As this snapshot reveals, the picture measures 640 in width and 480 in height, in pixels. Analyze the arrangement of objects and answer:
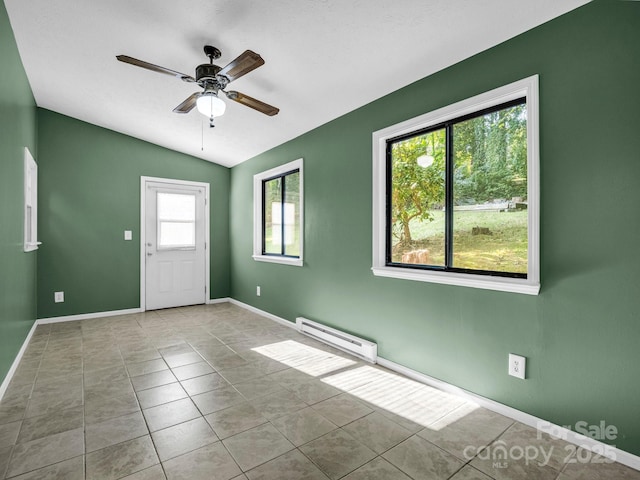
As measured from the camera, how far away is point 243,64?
208cm

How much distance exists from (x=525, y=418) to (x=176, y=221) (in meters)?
5.03

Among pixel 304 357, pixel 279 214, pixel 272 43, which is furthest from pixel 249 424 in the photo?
pixel 279 214

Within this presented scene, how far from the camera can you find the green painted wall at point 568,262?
1.66 meters

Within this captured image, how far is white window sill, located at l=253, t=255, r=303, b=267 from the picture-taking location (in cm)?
405

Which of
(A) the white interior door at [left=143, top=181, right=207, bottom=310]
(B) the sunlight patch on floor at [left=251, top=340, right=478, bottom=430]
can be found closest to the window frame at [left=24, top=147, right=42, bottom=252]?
(A) the white interior door at [left=143, top=181, right=207, bottom=310]

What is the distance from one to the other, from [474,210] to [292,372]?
195 centimetres

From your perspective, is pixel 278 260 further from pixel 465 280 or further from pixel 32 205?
pixel 32 205

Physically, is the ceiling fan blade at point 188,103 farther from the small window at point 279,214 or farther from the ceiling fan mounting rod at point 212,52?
the small window at point 279,214

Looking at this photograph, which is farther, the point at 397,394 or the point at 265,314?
the point at 265,314

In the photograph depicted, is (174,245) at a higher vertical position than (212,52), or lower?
lower

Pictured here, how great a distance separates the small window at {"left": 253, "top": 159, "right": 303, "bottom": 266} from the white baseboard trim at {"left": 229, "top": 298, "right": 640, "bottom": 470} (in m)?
1.83

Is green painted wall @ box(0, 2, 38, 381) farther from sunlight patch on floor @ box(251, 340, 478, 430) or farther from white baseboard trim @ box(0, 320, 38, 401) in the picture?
sunlight patch on floor @ box(251, 340, 478, 430)

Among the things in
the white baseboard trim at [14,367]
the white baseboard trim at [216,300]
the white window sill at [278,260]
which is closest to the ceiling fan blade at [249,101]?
the white window sill at [278,260]

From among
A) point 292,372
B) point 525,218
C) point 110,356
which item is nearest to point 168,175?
point 110,356
